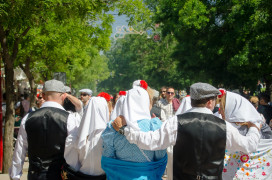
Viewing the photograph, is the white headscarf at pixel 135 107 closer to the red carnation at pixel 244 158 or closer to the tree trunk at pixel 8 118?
the red carnation at pixel 244 158

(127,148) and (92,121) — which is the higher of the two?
(92,121)

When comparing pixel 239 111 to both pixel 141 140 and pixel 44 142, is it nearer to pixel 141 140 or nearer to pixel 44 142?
pixel 141 140

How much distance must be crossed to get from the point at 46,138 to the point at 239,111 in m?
2.11

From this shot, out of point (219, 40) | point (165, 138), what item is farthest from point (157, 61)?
point (165, 138)

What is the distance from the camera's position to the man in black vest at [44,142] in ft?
15.1

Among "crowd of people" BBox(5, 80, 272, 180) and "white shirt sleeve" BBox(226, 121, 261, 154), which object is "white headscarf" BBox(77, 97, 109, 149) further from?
"white shirt sleeve" BBox(226, 121, 261, 154)

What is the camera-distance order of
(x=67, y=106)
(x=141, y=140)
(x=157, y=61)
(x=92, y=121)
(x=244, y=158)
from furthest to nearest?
1. (x=157, y=61)
2. (x=67, y=106)
3. (x=244, y=158)
4. (x=92, y=121)
5. (x=141, y=140)

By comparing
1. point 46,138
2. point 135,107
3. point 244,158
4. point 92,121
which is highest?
point 135,107

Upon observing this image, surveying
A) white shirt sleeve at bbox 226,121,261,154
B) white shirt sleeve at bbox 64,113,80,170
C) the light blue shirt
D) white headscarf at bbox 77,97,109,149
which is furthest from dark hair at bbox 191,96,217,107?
white shirt sleeve at bbox 64,113,80,170

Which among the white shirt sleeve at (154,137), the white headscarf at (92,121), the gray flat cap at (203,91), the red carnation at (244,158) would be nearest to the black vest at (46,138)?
the white headscarf at (92,121)

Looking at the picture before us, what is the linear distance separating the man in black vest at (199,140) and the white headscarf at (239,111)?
1.79ft

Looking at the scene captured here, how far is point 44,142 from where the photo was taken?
460cm

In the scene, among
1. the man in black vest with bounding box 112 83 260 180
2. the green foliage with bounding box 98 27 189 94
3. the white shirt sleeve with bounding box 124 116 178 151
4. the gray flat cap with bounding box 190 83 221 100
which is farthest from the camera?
the green foliage with bounding box 98 27 189 94

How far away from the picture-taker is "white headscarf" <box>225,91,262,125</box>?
4.42 metres
